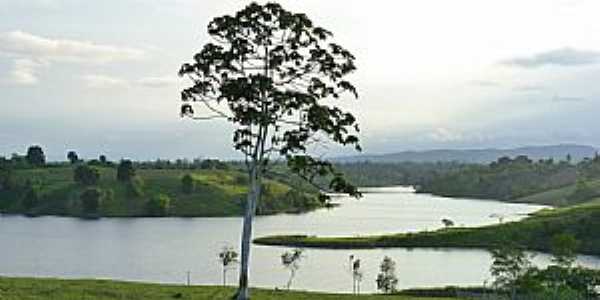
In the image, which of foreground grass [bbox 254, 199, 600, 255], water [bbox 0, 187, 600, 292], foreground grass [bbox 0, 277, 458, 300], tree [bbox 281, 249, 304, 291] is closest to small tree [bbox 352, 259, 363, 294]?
water [bbox 0, 187, 600, 292]

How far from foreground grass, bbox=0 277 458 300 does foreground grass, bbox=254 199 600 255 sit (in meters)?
119

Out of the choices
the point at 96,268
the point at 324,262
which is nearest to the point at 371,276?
the point at 324,262

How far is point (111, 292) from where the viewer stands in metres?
39.3

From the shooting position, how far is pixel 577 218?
170 m

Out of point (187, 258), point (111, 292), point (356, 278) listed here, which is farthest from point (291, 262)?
point (111, 292)

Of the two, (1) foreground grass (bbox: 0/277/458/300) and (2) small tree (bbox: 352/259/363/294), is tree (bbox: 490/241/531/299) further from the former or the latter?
(1) foreground grass (bbox: 0/277/458/300)

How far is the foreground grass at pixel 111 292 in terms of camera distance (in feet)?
120

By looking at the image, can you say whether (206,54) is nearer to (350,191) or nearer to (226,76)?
(226,76)

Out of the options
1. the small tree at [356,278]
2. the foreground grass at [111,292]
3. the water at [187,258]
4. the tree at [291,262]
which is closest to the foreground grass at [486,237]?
the water at [187,258]

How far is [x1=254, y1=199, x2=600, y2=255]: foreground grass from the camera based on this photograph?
16475cm

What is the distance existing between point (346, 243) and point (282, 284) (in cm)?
6424

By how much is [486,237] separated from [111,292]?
457ft

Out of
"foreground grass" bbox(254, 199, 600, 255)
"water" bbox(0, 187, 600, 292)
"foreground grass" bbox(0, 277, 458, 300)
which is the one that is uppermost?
"foreground grass" bbox(0, 277, 458, 300)

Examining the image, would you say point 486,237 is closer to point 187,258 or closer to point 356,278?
point 356,278
